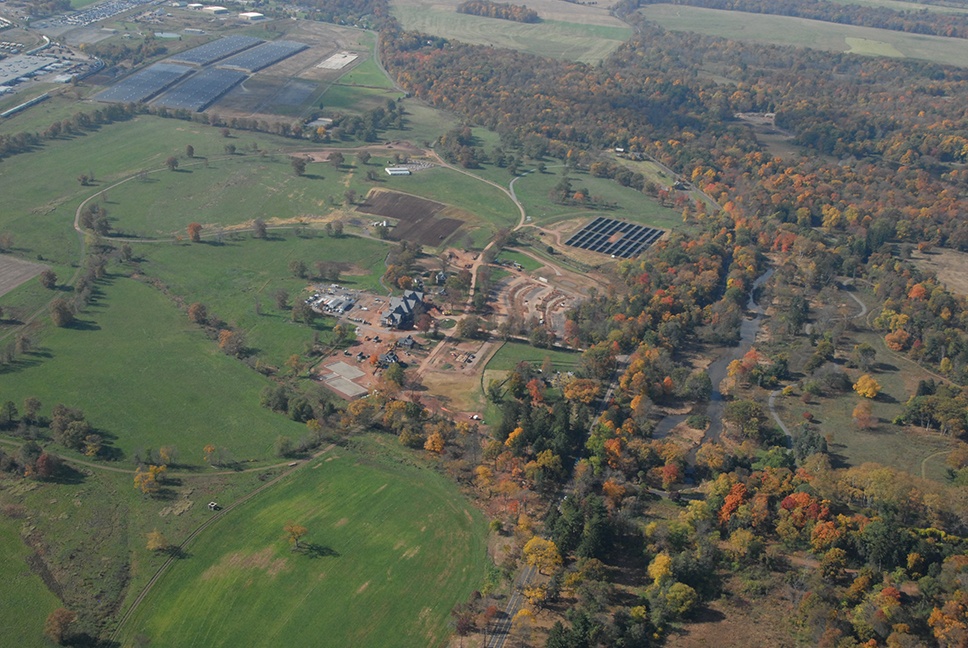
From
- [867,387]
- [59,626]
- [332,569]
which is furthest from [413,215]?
[59,626]

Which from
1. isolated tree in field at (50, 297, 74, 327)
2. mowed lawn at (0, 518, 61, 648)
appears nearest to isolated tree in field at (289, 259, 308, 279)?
isolated tree in field at (50, 297, 74, 327)

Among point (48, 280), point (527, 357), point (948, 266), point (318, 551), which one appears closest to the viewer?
point (318, 551)

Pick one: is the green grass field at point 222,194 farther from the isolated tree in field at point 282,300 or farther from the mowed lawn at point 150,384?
the mowed lawn at point 150,384

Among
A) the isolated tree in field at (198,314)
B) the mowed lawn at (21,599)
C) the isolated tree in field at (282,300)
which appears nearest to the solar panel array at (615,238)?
the isolated tree in field at (282,300)

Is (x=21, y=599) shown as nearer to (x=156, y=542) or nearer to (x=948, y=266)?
(x=156, y=542)

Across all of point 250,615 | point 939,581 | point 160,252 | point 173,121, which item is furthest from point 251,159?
point 939,581

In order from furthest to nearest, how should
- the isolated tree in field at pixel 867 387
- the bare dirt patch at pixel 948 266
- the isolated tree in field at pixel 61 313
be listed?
the bare dirt patch at pixel 948 266 < the isolated tree in field at pixel 61 313 < the isolated tree in field at pixel 867 387

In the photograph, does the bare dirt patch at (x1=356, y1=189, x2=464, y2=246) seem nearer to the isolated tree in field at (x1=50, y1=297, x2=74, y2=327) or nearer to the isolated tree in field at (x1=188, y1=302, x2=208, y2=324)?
the isolated tree in field at (x1=188, y1=302, x2=208, y2=324)
